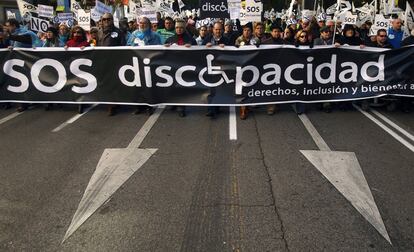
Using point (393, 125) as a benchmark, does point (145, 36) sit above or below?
above

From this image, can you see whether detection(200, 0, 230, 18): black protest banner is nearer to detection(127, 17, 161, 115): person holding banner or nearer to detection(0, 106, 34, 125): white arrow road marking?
detection(127, 17, 161, 115): person holding banner

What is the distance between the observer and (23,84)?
27.6 ft

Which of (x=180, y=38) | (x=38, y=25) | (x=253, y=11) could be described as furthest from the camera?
(x=38, y=25)

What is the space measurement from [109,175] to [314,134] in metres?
3.48

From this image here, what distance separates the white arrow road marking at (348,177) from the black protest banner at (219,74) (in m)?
1.73

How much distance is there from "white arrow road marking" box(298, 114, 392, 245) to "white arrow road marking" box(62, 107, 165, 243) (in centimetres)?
236

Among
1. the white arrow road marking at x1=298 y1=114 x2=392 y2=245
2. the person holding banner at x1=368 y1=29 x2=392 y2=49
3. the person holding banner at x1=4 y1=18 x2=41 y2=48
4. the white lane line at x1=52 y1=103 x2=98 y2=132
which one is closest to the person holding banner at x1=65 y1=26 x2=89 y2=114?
the person holding banner at x1=4 y1=18 x2=41 y2=48

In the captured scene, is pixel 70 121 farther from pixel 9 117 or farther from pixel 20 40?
pixel 20 40

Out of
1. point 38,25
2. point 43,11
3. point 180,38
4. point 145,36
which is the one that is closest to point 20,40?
point 38,25

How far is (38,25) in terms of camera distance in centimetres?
1051

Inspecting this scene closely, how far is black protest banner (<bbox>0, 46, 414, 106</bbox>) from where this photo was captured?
310 inches

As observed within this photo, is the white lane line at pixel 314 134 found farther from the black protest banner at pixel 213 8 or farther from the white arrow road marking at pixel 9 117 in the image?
the white arrow road marking at pixel 9 117

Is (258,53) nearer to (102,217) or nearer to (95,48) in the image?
(95,48)

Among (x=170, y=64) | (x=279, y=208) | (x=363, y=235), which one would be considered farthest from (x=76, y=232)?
(x=170, y=64)
